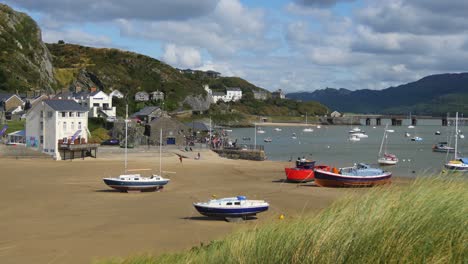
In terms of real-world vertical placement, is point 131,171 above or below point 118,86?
below

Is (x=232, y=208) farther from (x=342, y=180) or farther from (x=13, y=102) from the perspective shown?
(x=13, y=102)

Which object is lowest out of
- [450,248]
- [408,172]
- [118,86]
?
[408,172]

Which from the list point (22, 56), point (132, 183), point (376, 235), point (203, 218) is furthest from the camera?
point (22, 56)

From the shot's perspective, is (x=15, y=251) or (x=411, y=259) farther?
(x=15, y=251)

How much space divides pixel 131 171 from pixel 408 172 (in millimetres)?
27081

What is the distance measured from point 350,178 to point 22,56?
10475 cm

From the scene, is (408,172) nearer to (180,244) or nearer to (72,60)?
(180,244)

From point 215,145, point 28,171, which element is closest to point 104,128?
point 215,145

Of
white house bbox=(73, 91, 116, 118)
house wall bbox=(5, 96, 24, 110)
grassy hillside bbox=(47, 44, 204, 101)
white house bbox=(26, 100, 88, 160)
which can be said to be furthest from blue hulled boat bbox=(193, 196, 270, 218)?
grassy hillside bbox=(47, 44, 204, 101)

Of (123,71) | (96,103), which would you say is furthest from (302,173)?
(123,71)

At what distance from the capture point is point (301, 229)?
748 cm

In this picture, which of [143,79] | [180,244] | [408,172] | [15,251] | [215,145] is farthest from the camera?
[143,79]

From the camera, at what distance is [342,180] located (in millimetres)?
38969

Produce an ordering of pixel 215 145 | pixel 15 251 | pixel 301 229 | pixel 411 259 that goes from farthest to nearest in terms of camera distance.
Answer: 1. pixel 215 145
2. pixel 15 251
3. pixel 301 229
4. pixel 411 259
